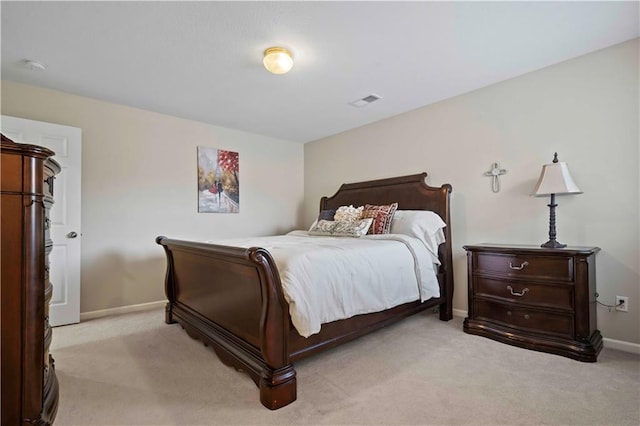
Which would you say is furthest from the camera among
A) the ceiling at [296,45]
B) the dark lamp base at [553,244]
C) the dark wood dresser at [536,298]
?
the dark lamp base at [553,244]

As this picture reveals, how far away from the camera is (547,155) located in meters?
2.68

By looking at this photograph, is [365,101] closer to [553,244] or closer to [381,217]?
[381,217]

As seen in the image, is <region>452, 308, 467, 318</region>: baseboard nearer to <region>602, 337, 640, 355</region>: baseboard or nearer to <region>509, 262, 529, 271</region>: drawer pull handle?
<region>509, 262, 529, 271</region>: drawer pull handle

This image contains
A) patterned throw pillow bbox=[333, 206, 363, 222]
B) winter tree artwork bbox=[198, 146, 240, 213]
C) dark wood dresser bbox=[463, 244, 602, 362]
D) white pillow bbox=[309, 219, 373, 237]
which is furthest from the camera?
winter tree artwork bbox=[198, 146, 240, 213]

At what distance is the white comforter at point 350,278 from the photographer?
5.78 feet

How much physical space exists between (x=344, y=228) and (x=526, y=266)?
162 cm

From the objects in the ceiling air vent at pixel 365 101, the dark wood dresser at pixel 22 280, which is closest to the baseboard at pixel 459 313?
the ceiling air vent at pixel 365 101

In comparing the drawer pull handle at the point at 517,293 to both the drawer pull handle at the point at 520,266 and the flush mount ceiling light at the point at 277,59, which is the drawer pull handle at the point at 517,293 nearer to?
the drawer pull handle at the point at 520,266

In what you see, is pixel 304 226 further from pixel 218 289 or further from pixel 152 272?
pixel 218 289

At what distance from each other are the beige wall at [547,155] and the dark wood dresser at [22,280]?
3259 mm

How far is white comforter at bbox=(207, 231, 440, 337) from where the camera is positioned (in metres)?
1.76

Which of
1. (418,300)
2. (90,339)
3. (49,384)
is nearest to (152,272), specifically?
(90,339)

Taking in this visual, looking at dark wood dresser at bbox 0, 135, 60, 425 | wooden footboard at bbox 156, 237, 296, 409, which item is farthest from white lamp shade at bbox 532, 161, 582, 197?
dark wood dresser at bbox 0, 135, 60, 425

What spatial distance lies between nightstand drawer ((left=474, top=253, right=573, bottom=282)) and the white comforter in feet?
1.46
